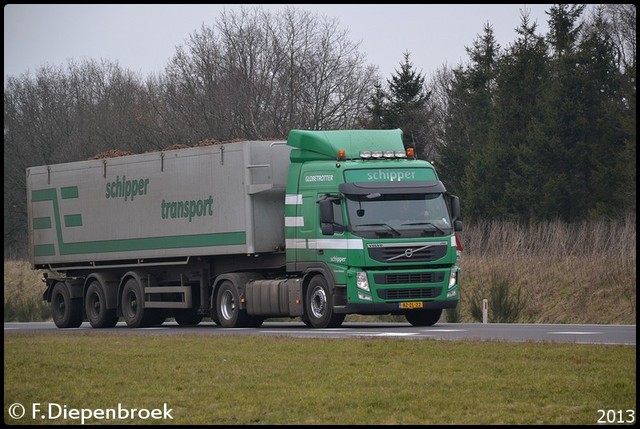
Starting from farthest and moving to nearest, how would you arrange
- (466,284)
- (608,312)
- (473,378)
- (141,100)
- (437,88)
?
(437,88), (141,100), (466,284), (608,312), (473,378)

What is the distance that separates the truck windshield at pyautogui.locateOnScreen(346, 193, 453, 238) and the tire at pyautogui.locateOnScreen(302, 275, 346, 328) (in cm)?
138

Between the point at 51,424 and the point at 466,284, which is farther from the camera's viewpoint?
the point at 466,284

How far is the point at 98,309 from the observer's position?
31500mm

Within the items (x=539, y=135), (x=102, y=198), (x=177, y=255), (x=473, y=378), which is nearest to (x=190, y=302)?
(x=177, y=255)

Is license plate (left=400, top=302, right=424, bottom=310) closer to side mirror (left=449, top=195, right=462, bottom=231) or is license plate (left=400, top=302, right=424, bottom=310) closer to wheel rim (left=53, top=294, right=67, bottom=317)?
side mirror (left=449, top=195, right=462, bottom=231)

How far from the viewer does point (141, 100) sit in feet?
217

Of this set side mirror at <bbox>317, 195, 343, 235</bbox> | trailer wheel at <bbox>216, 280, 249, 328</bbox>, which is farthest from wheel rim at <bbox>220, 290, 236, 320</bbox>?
side mirror at <bbox>317, 195, 343, 235</bbox>

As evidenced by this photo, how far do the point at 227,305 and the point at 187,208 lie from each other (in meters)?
2.25

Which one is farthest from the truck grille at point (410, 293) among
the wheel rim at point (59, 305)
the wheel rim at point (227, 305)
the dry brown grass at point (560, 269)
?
the wheel rim at point (59, 305)

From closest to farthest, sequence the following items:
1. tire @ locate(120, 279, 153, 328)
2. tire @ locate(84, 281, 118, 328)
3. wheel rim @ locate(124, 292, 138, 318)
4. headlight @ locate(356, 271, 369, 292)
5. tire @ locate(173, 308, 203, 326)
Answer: headlight @ locate(356, 271, 369, 292) < tire @ locate(120, 279, 153, 328) < wheel rim @ locate(124, 292, 138, 318) < tire @ locate(84, 281, 118, 328) < tire @ locate(173, 308, 203, 326)

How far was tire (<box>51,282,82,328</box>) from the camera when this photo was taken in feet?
106

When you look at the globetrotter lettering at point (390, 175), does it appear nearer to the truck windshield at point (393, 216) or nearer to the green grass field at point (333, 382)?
the truck windshield at point (393, 216)

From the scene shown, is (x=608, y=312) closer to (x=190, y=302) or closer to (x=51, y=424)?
(x=190, y=302)

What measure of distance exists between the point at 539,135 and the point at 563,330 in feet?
114
